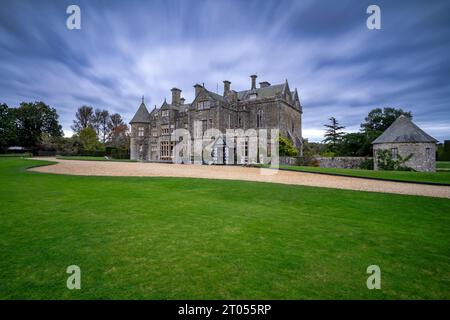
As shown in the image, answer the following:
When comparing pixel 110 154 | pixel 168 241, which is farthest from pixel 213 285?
pixel 110 154

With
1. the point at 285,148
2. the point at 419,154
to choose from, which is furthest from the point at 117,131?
the point at 419,154

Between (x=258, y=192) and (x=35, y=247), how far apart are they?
7403mm

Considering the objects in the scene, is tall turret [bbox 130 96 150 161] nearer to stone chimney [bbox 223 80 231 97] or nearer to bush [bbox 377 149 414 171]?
stone chimney [bbox 223 80 231 97]

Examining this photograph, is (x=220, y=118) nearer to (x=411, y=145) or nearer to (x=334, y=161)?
(x=334, y=161)

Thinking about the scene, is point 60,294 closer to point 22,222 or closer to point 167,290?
point 167,290

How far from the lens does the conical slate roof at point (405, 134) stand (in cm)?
2648

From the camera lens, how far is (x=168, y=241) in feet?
14.1

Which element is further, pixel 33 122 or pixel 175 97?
pixel 33 122

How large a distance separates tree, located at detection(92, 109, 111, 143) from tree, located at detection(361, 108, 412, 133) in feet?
245

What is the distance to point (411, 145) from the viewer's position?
26.7 metres

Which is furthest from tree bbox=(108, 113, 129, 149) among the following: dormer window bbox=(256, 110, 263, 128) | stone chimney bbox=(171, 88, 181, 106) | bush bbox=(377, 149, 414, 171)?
bush bbox=(377, 149, 414, 171)

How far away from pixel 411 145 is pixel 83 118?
83.4 meters

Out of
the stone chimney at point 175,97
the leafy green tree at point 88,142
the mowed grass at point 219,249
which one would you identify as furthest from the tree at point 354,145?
the leafy green tree at point 88,142

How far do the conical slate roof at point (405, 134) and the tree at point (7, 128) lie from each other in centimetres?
7658
